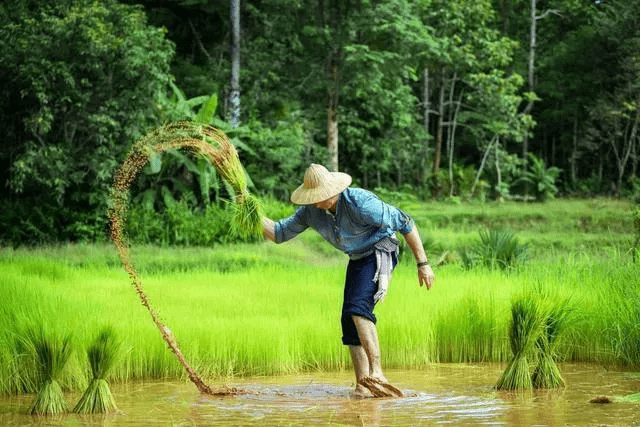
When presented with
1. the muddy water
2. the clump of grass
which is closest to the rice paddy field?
the muddy water

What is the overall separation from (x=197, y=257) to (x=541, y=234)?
24.4ft

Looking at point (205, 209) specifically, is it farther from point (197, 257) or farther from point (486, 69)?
point (486, 69)

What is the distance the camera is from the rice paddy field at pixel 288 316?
24.7ft

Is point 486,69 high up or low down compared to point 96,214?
up

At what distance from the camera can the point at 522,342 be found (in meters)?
6.86

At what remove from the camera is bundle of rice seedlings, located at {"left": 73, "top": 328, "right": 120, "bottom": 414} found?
6.08m

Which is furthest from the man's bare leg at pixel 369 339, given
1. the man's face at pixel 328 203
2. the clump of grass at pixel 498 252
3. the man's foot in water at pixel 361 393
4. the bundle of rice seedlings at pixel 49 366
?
the clump of grass at pixel 498 252

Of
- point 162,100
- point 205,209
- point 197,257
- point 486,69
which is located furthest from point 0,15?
point 486,69

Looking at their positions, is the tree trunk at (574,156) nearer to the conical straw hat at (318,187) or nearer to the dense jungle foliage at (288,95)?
the dense jungle foliage at (288,95)

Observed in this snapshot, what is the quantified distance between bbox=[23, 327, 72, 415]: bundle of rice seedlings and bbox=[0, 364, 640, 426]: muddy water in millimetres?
117

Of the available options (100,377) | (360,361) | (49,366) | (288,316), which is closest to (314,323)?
(288,316)

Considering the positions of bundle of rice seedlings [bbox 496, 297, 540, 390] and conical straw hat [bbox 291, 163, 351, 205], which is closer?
conical straw hat [bbox 291, 163, 351, 205]

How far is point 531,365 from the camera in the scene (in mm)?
7355

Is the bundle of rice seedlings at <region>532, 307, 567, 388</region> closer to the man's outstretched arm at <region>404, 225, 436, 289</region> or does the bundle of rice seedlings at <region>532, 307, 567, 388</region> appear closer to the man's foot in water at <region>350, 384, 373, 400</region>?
the man's outstretched arm at <region>404, 225, 436, 289</region>
